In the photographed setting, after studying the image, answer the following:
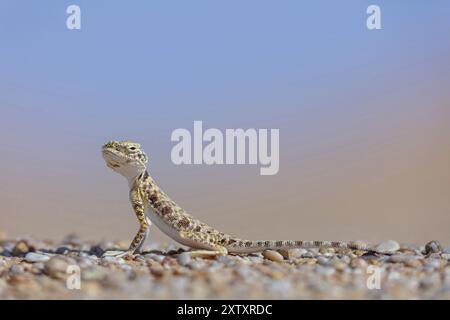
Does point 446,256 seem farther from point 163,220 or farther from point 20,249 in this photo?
point 20,249

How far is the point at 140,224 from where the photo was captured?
9547 millimetres

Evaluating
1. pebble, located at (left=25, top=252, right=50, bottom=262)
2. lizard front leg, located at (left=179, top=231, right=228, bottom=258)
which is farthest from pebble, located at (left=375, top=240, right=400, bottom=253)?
pebble, located at (left=25, top=252, right=50, bottom=262)

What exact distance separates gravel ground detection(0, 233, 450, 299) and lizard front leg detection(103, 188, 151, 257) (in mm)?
633

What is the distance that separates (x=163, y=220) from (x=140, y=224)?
15.4 inches

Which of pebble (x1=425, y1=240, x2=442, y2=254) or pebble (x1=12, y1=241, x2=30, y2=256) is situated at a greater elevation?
pebble (x1=425, y1=240, x2=442, y2=254)

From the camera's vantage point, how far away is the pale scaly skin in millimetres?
9203

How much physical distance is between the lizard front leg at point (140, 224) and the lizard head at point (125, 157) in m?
0.33

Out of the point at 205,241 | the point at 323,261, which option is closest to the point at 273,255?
the point at 323,261

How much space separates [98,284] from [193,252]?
7.32 ft

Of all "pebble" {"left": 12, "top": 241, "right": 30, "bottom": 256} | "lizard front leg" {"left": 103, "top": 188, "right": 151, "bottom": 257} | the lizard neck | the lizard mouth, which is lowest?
"pebble" {"left": 12, "top": 241, "right": 30, "bottom": 256}

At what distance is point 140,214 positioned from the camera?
31.5ft

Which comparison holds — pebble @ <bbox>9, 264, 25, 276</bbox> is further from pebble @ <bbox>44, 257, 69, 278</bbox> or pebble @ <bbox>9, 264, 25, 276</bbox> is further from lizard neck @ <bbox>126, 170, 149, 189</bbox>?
lizard neck @ <bbox>126, 170, 149, 189</bbox>

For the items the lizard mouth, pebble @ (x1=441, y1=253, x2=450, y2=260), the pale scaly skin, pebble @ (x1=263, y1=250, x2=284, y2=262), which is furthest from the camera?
the lizard mouth
